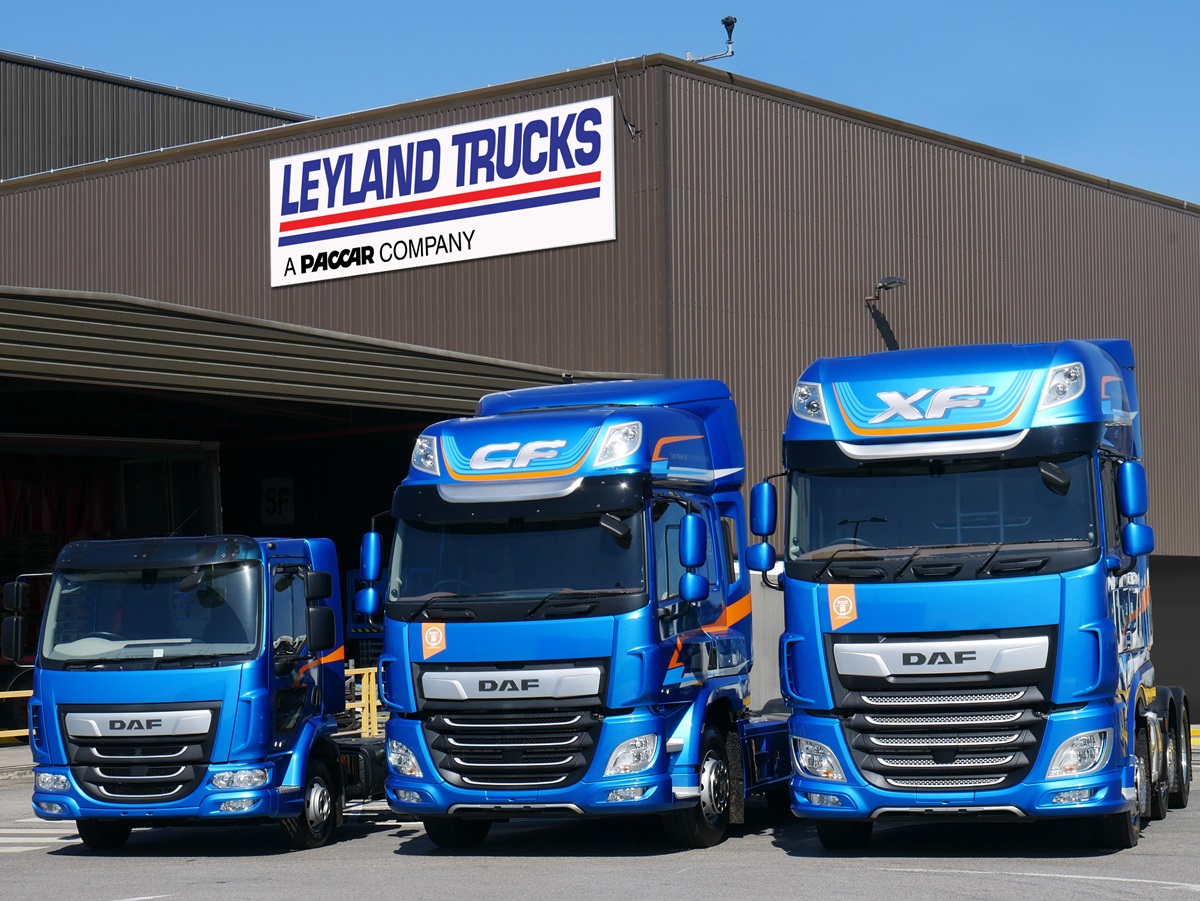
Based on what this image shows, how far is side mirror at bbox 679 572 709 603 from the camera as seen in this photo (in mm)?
12359

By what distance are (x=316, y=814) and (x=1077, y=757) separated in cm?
607

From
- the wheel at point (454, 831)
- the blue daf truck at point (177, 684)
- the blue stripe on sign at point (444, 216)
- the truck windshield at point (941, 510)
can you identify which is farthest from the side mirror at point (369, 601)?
the blue stripe on sign at point (444, 216)

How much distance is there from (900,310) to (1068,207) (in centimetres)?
648

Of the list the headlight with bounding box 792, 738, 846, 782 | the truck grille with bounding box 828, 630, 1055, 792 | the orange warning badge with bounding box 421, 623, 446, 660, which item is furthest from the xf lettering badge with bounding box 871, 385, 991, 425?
the orange warning badge with bounding box 421, 623, 446, 660

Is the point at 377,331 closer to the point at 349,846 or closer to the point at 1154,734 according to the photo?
the point at 349,846

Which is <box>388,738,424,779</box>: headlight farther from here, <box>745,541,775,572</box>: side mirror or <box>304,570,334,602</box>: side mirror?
<box>745,541,775,572</box>: side mirror

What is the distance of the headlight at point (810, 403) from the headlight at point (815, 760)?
2.34 meters

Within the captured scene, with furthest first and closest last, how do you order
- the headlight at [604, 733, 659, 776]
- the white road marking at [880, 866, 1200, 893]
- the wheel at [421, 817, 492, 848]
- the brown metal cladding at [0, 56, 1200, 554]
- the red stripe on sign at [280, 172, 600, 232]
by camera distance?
the red stripe on sign at [280, 172, 600, 232]
the brown metal cladding at [0, 56, 1200, 554]
the wheel at [421, 817, 492, 848]
the headlight at [604, 733, 659, 776]
the white road marking at [880, 866, 1200, 893]

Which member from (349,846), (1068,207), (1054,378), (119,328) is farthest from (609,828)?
(1068,207)

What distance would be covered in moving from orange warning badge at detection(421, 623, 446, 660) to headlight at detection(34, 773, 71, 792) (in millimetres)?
3059

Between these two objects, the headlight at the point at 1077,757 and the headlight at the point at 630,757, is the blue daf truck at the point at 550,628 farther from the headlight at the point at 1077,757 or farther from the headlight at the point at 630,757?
the headlight at the point at 1077,757

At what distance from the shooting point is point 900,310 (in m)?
30.7

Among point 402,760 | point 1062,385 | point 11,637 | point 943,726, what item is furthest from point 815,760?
point 11,637

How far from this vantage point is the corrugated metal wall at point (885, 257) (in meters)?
27.4
